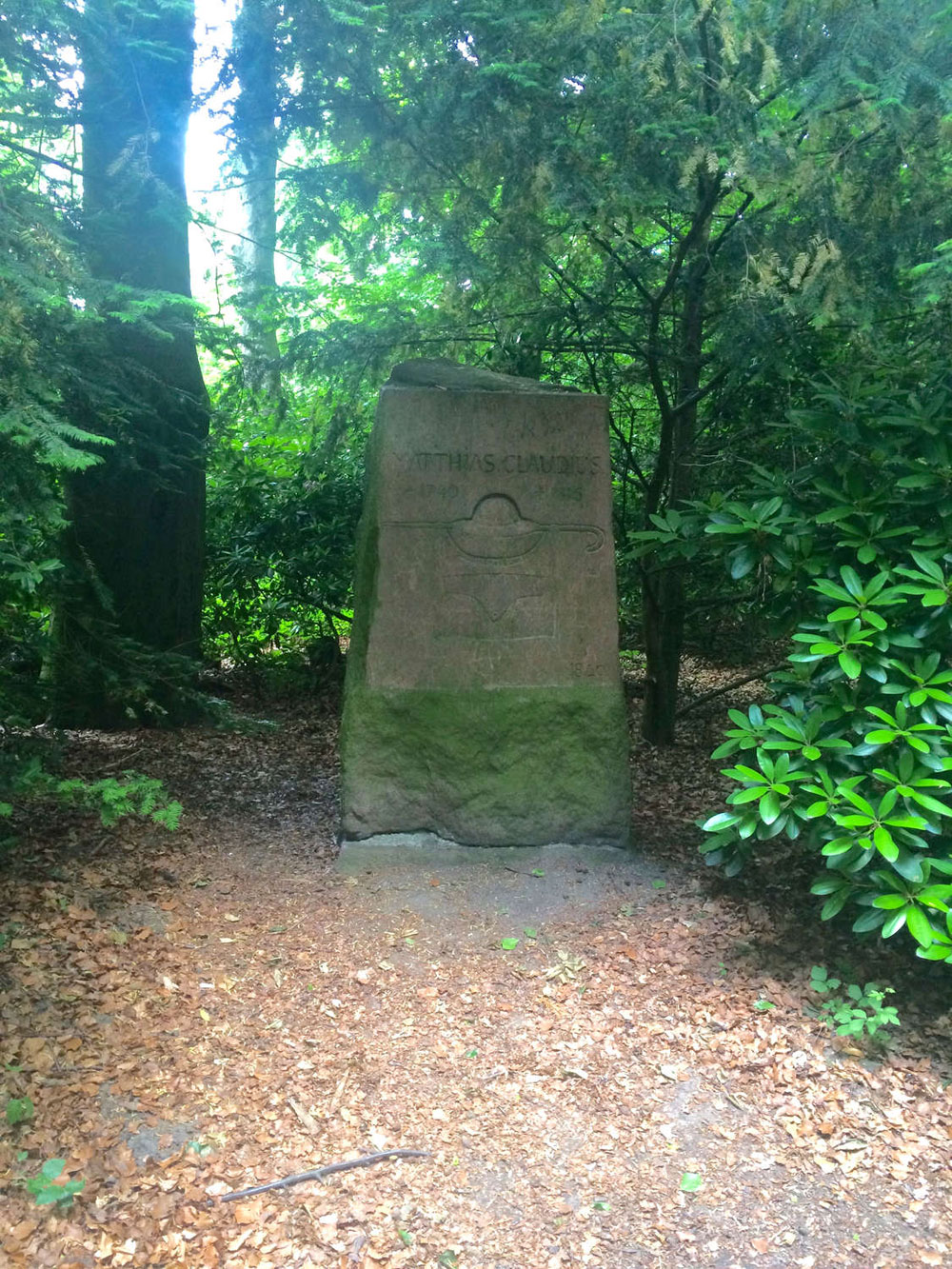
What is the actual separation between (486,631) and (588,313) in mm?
2131

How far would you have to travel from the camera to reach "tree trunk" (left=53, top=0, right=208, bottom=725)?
4.42 m

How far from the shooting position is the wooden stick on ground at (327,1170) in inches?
104

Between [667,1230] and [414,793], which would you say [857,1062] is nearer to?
[667,1230]

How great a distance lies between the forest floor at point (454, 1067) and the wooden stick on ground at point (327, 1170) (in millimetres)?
21

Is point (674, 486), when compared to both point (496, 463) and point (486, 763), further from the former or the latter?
point (486, 763)

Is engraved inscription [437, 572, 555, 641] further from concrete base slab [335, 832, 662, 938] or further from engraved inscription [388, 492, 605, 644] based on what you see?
concrete base slab [335, 832, 662, 938]

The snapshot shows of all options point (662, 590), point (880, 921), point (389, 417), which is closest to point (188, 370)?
point (389, 417)

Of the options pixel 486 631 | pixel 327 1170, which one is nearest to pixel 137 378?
pixel 486 631

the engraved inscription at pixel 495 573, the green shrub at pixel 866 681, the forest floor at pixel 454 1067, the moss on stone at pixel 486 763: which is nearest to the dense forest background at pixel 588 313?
the green shrub at pixel 866 681

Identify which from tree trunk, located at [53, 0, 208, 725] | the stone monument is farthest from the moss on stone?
tree trunk, located at [53, 0, 208, 725]

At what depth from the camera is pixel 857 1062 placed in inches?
122

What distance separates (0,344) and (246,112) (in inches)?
104

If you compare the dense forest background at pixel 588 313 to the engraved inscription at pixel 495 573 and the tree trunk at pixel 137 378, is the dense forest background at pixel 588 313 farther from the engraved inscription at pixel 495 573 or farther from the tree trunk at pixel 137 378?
the engraved inscription at pixel 495 573

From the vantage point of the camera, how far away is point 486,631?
14.1ft
